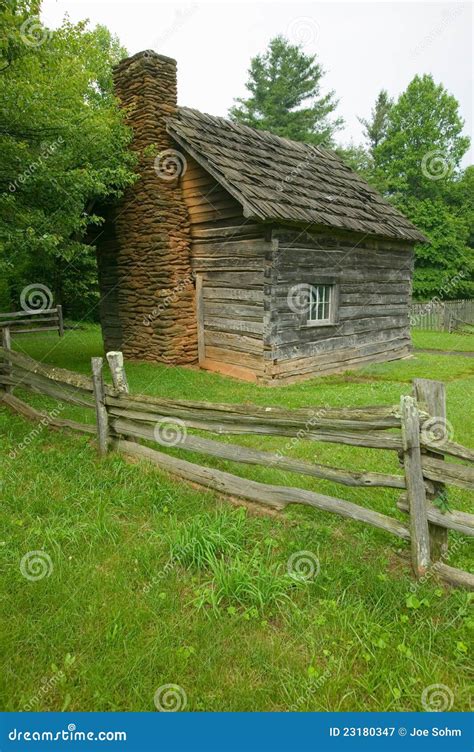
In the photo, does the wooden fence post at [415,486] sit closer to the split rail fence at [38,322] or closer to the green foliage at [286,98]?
the split rail fence at [38,322]

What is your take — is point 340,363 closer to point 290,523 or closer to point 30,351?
point 290,523

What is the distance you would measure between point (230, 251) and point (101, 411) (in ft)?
19.8

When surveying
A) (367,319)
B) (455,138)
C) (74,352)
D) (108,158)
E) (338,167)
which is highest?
(455,138)

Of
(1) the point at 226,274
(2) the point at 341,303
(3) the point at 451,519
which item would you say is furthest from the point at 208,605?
(2) the point at 341,303

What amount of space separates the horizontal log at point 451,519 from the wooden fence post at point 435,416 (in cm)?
8

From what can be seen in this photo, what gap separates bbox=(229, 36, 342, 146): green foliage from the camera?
3434cm

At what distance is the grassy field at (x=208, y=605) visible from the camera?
8.33ft

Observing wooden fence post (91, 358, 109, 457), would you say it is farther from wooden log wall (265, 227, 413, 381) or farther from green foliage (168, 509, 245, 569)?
wooden log wall (265, 227, 413, 381)

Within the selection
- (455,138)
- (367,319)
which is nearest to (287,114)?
(455,138)

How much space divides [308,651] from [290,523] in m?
1.37

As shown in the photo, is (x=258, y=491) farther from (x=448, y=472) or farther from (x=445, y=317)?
(x=445, y=317)

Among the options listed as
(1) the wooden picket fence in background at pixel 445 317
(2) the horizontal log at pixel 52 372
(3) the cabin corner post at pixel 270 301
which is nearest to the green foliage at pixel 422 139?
(1) the wooden picket fence in background at pixel 445 317

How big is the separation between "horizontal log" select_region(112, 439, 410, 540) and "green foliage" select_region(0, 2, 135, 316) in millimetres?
5379

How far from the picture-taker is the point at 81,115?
352 inches
